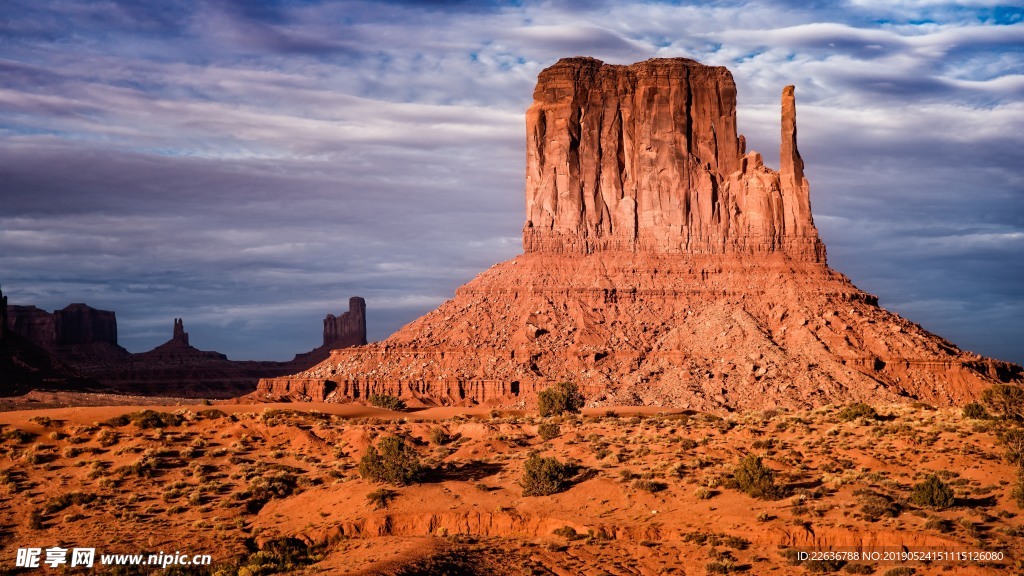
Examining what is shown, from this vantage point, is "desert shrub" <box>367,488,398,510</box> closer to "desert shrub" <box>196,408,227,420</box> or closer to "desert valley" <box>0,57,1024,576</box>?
"desert valley" <box>0,57,1024,576</box>

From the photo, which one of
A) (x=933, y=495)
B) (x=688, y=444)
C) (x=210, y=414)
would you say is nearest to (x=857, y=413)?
(x=688, y=444)

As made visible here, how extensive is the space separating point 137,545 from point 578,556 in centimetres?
1507

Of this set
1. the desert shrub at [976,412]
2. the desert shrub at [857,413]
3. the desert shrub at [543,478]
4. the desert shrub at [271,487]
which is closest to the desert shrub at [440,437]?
the desert shrub at [271,487]

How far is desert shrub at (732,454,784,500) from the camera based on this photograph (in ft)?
137

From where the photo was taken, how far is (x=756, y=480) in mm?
42281

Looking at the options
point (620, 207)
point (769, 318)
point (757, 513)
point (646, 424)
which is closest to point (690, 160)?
point (620, 207)

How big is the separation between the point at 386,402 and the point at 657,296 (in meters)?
32.2

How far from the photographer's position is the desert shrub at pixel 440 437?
55.4 meters

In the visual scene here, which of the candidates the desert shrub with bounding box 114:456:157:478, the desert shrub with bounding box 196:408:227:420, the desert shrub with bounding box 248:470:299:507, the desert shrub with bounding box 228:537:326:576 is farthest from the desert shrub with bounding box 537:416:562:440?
the desert shrub with bounding box 114:456:157:478

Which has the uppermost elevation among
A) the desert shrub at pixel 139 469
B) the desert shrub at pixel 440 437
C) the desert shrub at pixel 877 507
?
the desert shrub at pixel 440 437

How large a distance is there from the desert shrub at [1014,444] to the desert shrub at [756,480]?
32.3 ft

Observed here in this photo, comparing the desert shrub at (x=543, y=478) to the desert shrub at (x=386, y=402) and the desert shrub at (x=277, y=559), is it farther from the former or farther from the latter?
the desert shrub at (x=386, y=402)

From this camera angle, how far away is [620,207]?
12344 cm

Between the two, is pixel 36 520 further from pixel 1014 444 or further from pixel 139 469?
pixel 1014 444
